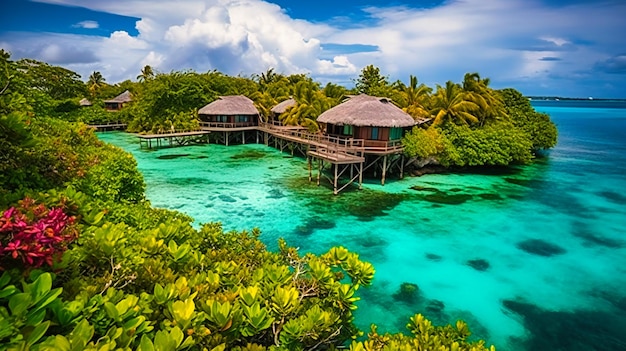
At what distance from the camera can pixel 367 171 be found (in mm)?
21984

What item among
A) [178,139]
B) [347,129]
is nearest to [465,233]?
[347,129]

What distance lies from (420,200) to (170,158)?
1787cm

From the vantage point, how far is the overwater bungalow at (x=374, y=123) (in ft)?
63.7

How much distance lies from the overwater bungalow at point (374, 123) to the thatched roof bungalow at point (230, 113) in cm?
1392

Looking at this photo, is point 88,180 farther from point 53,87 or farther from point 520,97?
point 520,97

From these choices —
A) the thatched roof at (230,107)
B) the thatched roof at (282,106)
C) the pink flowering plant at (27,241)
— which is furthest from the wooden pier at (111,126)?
the pink flowering plant at (27,241)

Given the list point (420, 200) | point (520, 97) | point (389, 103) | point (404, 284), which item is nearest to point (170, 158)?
point (389, 103)

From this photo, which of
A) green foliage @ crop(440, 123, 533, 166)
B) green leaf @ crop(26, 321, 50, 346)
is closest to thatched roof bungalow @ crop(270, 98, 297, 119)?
green foliage @ crop(440, 123, 533, 166)

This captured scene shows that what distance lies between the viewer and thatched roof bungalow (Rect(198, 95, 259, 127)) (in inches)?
1283

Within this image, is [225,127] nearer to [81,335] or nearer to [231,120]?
[231,120]

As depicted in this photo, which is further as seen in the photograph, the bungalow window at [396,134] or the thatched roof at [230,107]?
the thatched roof at [230,107]

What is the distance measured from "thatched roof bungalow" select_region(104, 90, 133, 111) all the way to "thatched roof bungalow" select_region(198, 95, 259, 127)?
62.7 ft

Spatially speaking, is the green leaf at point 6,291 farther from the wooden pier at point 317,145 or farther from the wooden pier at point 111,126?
the wooden pier at point 111,126

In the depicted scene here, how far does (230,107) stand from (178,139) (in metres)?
5.63
